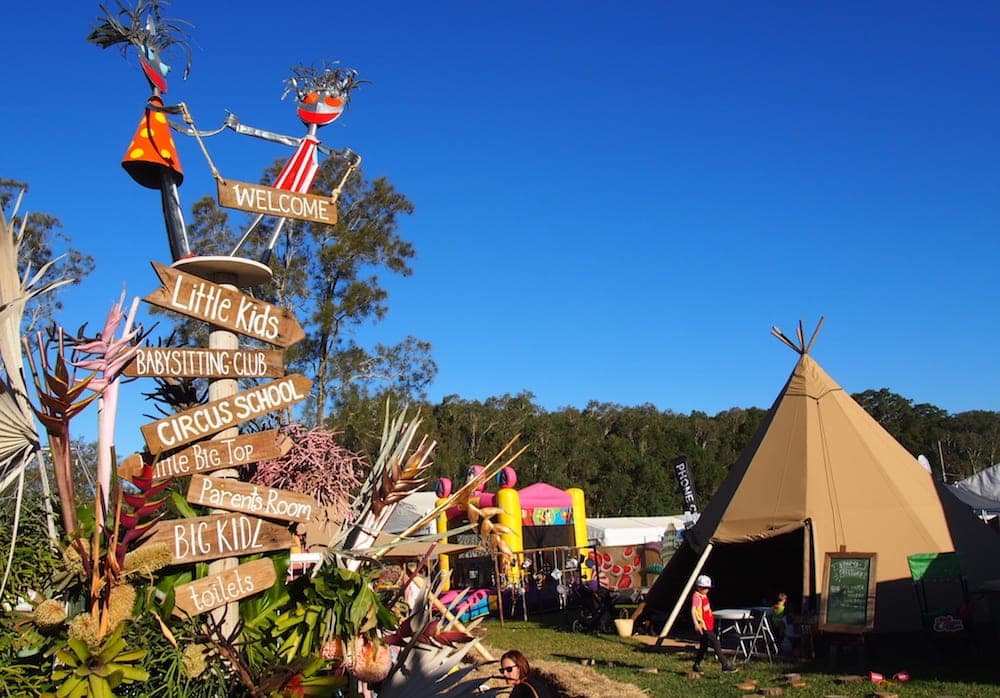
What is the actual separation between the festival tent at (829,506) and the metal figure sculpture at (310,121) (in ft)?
26.8

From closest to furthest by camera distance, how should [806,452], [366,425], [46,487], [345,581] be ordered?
[46,487] < [345,581] < [806,452] < [366,425]

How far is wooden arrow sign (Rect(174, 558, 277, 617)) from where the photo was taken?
3.46 m

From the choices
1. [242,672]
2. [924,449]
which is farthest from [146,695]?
[924,449]

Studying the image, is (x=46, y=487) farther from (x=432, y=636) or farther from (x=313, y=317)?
(x=313, y=317)

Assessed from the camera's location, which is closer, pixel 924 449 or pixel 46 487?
pixel 46 487

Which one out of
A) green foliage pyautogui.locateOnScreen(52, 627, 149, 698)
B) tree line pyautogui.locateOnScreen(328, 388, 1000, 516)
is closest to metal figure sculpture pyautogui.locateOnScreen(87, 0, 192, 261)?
green foliage pyautogui.locateOnScreen(52, 627, 149, 698)

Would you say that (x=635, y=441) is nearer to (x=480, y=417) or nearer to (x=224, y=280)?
(x=480, y=417)

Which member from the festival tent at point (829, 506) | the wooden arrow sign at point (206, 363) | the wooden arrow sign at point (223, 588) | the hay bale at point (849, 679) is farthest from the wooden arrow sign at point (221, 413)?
the festival tent at point (829, 506)

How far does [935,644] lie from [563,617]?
8.25 metres

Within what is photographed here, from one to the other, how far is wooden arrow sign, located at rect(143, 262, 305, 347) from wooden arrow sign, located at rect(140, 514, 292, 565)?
3.21 feet

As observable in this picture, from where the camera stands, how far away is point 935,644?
31.7ft

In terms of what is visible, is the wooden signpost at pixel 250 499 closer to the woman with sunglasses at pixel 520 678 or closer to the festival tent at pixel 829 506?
the woman with sunglasses at pixel 520 678

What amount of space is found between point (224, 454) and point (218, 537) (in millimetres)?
407

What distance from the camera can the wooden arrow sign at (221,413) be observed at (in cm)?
385
